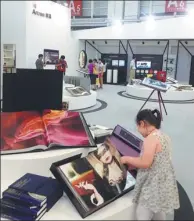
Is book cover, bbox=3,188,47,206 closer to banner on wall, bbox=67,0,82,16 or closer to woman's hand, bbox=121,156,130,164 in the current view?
woman's hand, bbox=121,156,130,164

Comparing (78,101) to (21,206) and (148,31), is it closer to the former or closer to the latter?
(21,206)

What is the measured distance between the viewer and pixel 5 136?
237 cm

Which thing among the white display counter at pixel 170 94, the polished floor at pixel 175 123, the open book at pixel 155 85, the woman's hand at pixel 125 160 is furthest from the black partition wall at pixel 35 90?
the white display counter at pixel 170 94

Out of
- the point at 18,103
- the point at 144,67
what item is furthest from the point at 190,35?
the point at 18,103

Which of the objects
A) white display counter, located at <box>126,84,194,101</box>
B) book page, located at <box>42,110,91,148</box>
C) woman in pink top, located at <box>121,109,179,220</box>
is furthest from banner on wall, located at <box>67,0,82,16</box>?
white display counter, located at <box>126,84,194,101</box>

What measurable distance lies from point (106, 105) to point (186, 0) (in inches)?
283

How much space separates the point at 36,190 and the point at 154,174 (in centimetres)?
88

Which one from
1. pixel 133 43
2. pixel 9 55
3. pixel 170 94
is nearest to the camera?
pixel 9 55

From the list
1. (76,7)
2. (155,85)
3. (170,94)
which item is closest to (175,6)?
(76,7)

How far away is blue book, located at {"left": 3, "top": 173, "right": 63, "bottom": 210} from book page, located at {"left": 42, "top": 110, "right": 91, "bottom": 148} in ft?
1.52

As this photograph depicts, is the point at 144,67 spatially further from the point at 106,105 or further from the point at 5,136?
the point at 5,136

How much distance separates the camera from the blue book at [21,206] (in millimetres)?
1993

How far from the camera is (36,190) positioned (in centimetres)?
216

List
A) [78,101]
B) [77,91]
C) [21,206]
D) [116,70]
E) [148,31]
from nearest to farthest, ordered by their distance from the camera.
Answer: [21,206] → [78,101] → [77,91] → [148,31] → [116,70]
